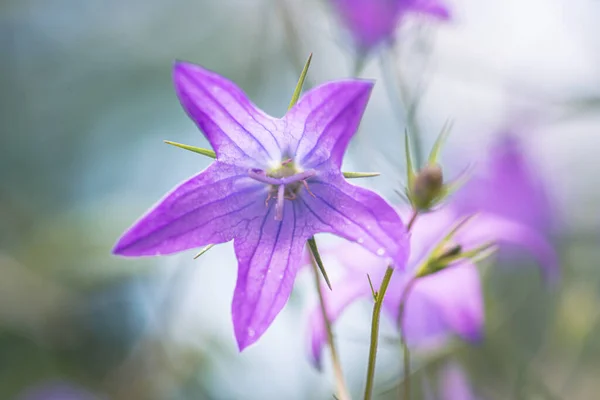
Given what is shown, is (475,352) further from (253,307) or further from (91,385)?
(91,385)

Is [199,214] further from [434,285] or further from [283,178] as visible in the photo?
[434,285]

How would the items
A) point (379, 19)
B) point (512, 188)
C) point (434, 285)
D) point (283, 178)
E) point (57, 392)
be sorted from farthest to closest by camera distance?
1. point (57, 392)
2. point (512, 188)
3. point (379, 19)
4. point (434, 285)
5. point (283, 178)

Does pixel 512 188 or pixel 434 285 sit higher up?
pixel 512 188

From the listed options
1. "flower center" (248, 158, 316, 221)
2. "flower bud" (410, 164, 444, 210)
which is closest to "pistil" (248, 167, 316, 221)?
"flower center" (248, 158, 316, 221)

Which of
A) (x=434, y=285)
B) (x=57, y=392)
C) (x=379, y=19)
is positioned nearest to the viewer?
(x=434, y=285)

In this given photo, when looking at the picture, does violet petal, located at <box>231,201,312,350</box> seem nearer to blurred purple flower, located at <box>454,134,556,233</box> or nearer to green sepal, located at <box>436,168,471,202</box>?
green sepal, located at <box>436,168,471,202</box>

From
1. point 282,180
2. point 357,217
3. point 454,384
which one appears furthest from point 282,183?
point 454,384
